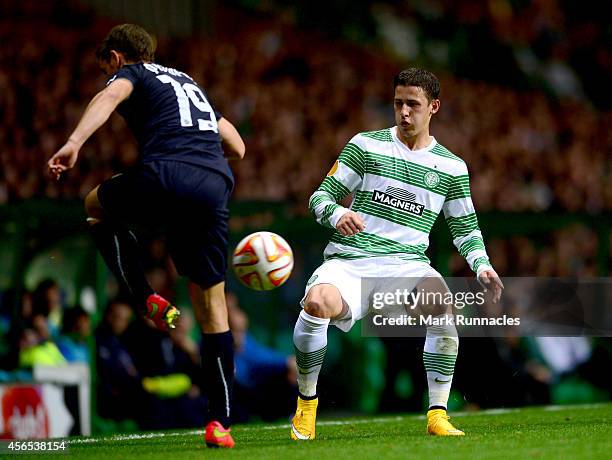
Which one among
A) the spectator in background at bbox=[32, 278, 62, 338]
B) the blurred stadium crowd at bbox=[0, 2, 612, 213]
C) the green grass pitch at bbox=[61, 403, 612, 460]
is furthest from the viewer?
the blurred stadium crowd at bbox=[0, 2, 612, 213]

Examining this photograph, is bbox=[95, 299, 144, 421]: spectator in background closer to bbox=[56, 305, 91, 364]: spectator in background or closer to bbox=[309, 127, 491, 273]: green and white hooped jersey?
bbox=[56, 305, 91, 364]: spectator in background

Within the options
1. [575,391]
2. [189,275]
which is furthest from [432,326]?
[575,391]

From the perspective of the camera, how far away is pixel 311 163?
14.9 meters

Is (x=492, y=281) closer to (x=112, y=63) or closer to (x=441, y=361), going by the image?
(x=441, y=361)

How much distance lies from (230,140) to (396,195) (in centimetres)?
117

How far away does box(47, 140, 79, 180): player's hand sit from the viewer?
5.49 meters

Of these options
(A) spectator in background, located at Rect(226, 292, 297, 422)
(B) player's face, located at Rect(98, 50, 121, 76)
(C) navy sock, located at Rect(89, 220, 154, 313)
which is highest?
(B) player's face, located at Rect(98, 50, 121, 76)

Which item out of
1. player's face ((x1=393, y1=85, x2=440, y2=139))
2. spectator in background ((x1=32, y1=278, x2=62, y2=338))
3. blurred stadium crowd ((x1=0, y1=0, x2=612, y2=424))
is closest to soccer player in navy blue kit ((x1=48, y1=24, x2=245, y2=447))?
player's face ((x1=393, y1=85, x2=440, y2=139))

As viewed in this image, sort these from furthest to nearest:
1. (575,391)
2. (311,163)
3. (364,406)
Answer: (311,163) → (575,391) → (364,406)

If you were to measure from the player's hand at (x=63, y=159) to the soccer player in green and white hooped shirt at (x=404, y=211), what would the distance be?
172 cm

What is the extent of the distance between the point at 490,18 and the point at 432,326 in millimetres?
18214

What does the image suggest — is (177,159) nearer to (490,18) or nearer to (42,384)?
(42,384)

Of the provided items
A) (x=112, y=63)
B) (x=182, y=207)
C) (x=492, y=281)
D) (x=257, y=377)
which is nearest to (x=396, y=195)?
(x=492, y=281)

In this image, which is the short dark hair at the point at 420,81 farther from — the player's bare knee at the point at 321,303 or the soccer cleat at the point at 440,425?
the soccer cleat at the point at 440,425
